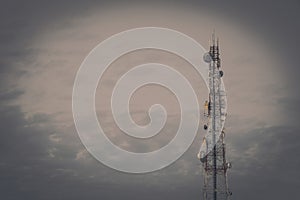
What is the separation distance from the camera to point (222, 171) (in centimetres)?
15275

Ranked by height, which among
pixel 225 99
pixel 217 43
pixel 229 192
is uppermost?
pixel 217 43

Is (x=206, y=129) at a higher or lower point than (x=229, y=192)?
higher

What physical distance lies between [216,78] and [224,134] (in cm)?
1373

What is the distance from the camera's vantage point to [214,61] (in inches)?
6093

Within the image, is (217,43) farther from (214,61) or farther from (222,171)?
(222,171)

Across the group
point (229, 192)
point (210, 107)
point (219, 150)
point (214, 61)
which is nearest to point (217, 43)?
point (214, 61)

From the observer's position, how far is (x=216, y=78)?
154125 mm

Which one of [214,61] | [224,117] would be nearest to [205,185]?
[224,117]

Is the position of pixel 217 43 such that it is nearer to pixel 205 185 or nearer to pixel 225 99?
pixel 225 99

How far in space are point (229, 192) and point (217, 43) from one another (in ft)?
120

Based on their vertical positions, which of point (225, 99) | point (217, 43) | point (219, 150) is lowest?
point (219, 150)

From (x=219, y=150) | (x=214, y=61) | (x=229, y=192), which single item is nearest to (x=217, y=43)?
(x=214, y=61)

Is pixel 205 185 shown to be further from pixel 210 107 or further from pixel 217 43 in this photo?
pixel 217 43

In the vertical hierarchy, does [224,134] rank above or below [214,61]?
below
